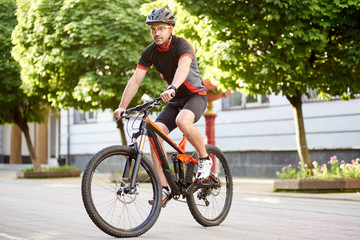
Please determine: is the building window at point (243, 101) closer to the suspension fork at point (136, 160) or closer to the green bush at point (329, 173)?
the green bush at point (329, 173)

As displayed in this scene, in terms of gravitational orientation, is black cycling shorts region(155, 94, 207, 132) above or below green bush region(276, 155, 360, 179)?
above

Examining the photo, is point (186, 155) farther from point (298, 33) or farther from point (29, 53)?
point (29, 53)

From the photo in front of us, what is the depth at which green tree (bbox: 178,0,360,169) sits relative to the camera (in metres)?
12.1

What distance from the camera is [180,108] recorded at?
6.45 m

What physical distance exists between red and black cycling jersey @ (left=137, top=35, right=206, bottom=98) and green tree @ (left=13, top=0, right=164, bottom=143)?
10749 millimetres

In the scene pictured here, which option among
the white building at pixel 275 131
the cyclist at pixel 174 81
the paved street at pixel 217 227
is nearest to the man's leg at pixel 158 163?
the cyclist at pixel 174 81

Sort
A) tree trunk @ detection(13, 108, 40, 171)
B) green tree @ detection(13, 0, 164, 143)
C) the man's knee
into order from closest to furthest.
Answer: the man's knee, green tree @ detection(13, 0, 164, 143), tree trunk @ detection(13, 108, 40, 171)

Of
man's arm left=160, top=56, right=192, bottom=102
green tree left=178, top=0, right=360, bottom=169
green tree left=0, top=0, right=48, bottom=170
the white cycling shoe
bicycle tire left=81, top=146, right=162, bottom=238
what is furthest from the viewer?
green tree left=0, top=0, right=48, bottom=170

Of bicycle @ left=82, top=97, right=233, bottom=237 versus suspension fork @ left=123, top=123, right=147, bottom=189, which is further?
suspension fork @ left=123, top=123, right=147, bottom=189

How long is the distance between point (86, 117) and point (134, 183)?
2563cm

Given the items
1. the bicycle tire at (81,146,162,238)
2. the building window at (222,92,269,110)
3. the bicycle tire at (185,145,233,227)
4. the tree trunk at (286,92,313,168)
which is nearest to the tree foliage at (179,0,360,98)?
the tree trunk at (286,92,313,168)

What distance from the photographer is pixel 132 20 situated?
1745 centimetres

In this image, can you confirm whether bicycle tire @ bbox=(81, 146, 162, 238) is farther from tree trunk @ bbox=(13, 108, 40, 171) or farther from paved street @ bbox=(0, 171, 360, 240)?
tree trunk @ bbox=(13, 108, 40, 171)

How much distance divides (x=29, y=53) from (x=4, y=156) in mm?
22760
